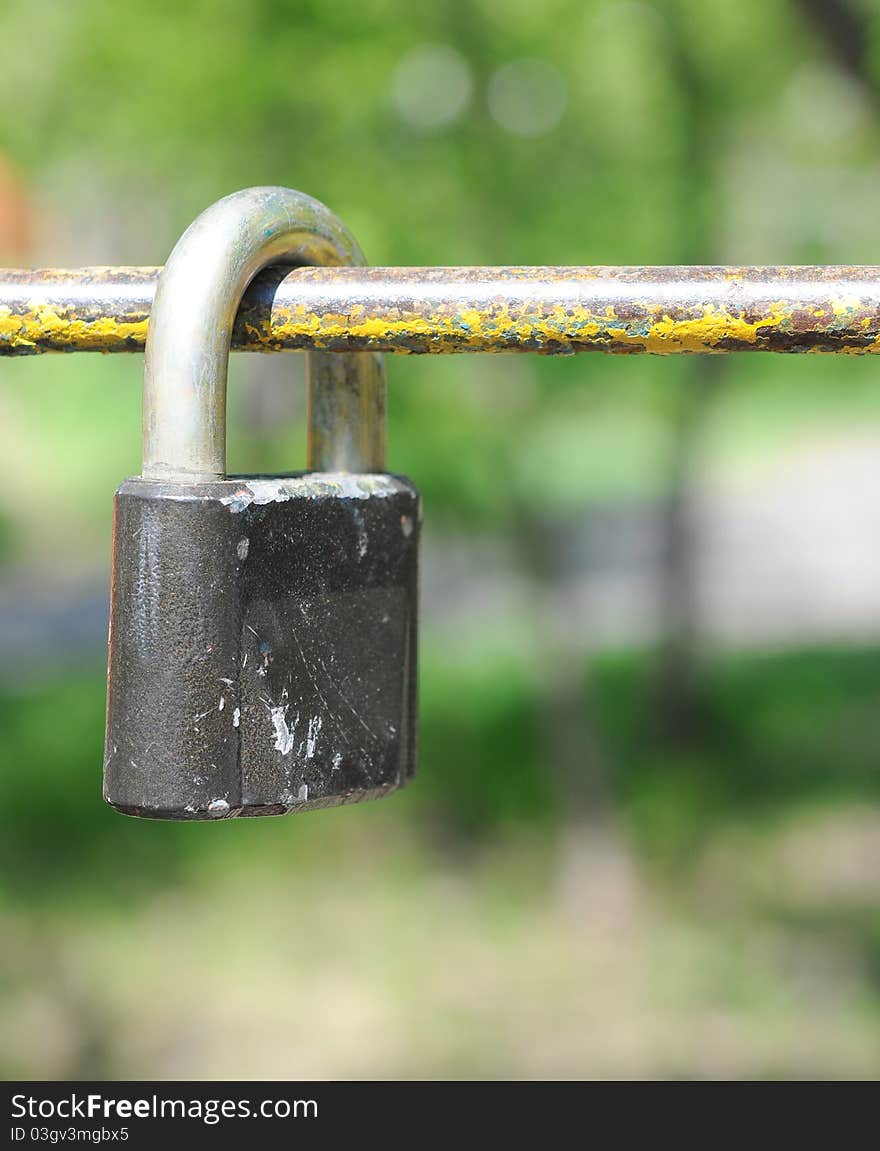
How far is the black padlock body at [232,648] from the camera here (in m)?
0.84

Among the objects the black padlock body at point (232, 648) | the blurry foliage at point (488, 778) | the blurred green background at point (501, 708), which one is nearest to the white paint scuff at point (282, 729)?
the black padlock body at point (232, 648)

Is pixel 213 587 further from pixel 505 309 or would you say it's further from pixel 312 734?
pixel 505 309

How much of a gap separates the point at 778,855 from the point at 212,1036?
3.58 metres

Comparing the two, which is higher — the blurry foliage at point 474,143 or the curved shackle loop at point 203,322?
the blurry foliage at point 474,143

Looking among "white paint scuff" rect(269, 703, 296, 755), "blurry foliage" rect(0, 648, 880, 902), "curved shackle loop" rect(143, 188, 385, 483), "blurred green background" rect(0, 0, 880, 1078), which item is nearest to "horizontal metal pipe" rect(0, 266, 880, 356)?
"curved shackle loop" rect(143, 188, 385, 483)

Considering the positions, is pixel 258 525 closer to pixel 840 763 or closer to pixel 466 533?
pixel 466 533

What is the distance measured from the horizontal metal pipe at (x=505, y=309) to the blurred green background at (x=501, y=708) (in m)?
4.22

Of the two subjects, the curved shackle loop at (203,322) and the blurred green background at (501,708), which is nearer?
the curved shackle loop at (203,322)

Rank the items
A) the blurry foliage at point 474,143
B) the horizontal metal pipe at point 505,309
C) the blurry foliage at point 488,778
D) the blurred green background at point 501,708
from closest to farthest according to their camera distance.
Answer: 1. the horizontal metal pipe at point 505,309
2. the blurry foliage at point 474,143
3. the blurred green background at point 501,708
4. the blurry foliage at point 488,778

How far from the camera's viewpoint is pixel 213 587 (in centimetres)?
84

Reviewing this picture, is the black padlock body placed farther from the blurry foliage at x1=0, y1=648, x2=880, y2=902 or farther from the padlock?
the blurry foliage at x1=0, y1=648, x2=880, y2=902

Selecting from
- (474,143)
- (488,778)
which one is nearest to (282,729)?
(474,143)

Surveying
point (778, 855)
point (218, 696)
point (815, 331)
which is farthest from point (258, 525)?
point (778, 855)

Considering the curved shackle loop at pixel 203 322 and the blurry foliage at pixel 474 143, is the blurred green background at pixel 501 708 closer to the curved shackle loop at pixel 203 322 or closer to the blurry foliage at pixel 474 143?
the blurry foliage at pixel 474 143
